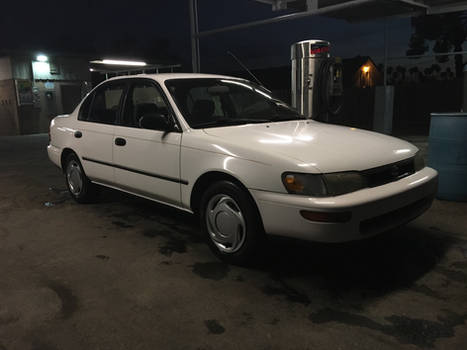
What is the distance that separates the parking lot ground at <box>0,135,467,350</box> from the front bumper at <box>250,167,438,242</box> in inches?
4.6

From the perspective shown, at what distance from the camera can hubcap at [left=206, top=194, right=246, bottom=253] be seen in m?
3.27

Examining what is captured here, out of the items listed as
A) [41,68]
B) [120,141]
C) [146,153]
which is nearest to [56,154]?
[120,141]

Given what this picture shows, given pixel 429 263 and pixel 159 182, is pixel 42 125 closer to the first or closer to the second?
pixel 159 182

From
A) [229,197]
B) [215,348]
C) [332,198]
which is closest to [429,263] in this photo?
[332,198]

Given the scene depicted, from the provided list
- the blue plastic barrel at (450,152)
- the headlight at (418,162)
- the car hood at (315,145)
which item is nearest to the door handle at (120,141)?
the car hood at (315,145)

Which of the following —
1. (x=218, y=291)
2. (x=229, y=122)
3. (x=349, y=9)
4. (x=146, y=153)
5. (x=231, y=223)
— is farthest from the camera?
(x=349, y=9)

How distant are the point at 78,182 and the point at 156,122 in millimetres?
2125

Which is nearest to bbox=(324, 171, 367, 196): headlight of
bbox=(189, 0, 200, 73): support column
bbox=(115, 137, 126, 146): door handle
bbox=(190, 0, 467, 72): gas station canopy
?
bbox=(115, 137, 126, 146): door handle

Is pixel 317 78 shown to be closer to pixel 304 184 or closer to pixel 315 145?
pixel 315 145

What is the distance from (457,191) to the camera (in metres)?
5.07

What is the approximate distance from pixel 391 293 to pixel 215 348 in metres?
1.29

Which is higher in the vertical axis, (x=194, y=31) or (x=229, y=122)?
(x=194, y=31)

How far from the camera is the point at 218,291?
2.99m

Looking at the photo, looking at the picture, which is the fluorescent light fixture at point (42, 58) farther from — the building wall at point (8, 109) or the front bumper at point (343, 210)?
the front bumper at point (343, 210)
